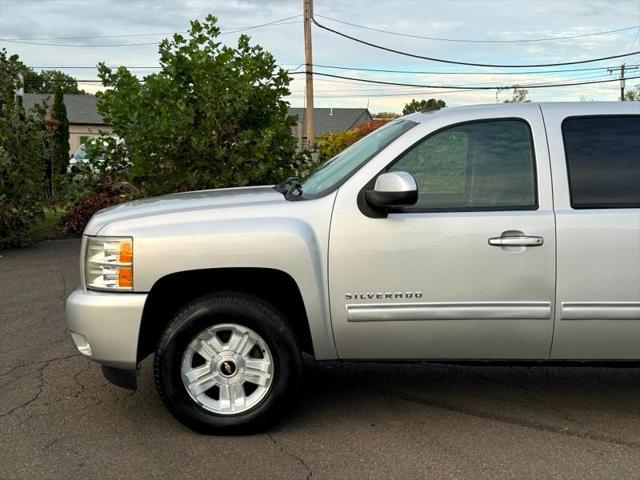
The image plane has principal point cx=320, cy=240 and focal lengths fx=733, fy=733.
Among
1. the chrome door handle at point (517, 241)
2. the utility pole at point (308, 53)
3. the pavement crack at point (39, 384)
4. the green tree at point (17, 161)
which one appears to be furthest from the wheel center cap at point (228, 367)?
the utility pole at point (308, 53)

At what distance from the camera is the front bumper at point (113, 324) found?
402 cm

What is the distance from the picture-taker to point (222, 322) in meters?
4.11

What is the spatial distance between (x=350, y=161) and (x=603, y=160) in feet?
4.91

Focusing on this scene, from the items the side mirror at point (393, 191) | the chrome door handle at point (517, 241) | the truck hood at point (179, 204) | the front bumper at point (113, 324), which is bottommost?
the front bumper at point (113, 324)

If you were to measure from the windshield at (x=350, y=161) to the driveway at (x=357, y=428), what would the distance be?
1.42m

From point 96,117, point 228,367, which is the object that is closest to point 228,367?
point 228,367

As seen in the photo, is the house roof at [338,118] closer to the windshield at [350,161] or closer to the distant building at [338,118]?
the distant building at [338,118]

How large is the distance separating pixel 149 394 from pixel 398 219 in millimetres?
2128

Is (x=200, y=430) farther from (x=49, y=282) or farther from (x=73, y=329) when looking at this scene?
(x=49, y=282)

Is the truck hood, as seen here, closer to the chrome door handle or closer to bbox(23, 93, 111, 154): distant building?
the chrome door handle

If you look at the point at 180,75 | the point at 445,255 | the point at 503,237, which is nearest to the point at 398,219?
the point at 445,255

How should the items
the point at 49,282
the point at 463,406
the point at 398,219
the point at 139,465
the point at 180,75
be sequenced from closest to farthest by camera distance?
the point at 139,465, the point at 398,219, the point at 463,406, the point at 49,282, the point at 180,75

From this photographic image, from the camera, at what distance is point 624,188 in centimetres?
418

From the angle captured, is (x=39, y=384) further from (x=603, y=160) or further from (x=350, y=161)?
(x=603, y=160)
